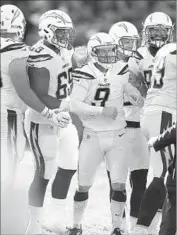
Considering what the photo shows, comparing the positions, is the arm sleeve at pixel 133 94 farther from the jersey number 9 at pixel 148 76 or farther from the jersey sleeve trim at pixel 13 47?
the jersey sleeve trim at pixel 13 47

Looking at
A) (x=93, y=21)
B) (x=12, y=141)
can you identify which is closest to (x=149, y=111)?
(x=12, y=141)

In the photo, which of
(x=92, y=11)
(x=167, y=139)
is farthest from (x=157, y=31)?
(x=92, y=11)

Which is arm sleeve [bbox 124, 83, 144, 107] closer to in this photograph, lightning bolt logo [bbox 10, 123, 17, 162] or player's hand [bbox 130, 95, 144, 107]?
player's hand [bbox 130, 95, 144, 107]

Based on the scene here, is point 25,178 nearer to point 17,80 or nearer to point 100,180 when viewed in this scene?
point 17,80

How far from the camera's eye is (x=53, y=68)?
12.4 ft

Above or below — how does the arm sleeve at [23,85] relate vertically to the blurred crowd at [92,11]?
below

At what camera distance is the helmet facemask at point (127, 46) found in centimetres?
418

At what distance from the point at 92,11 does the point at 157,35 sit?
9.43 ft

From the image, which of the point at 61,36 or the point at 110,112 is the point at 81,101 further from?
the point at 61,36

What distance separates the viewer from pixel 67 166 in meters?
3.86

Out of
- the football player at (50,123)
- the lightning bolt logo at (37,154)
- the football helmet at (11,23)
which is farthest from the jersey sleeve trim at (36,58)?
the lightning bolt logo at (37,154)

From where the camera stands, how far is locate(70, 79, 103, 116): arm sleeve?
3.73 metres

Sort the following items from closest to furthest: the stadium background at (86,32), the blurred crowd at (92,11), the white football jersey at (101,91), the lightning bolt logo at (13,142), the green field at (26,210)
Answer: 1. the green field at (26,210)
2. the stadium background at (86,32)
3. the lightning bolt logo at (13,142)
4. the white football jersey at (101,91)
5. the blurred crowd at (92,11)

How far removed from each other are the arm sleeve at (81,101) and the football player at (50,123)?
0.24ft
